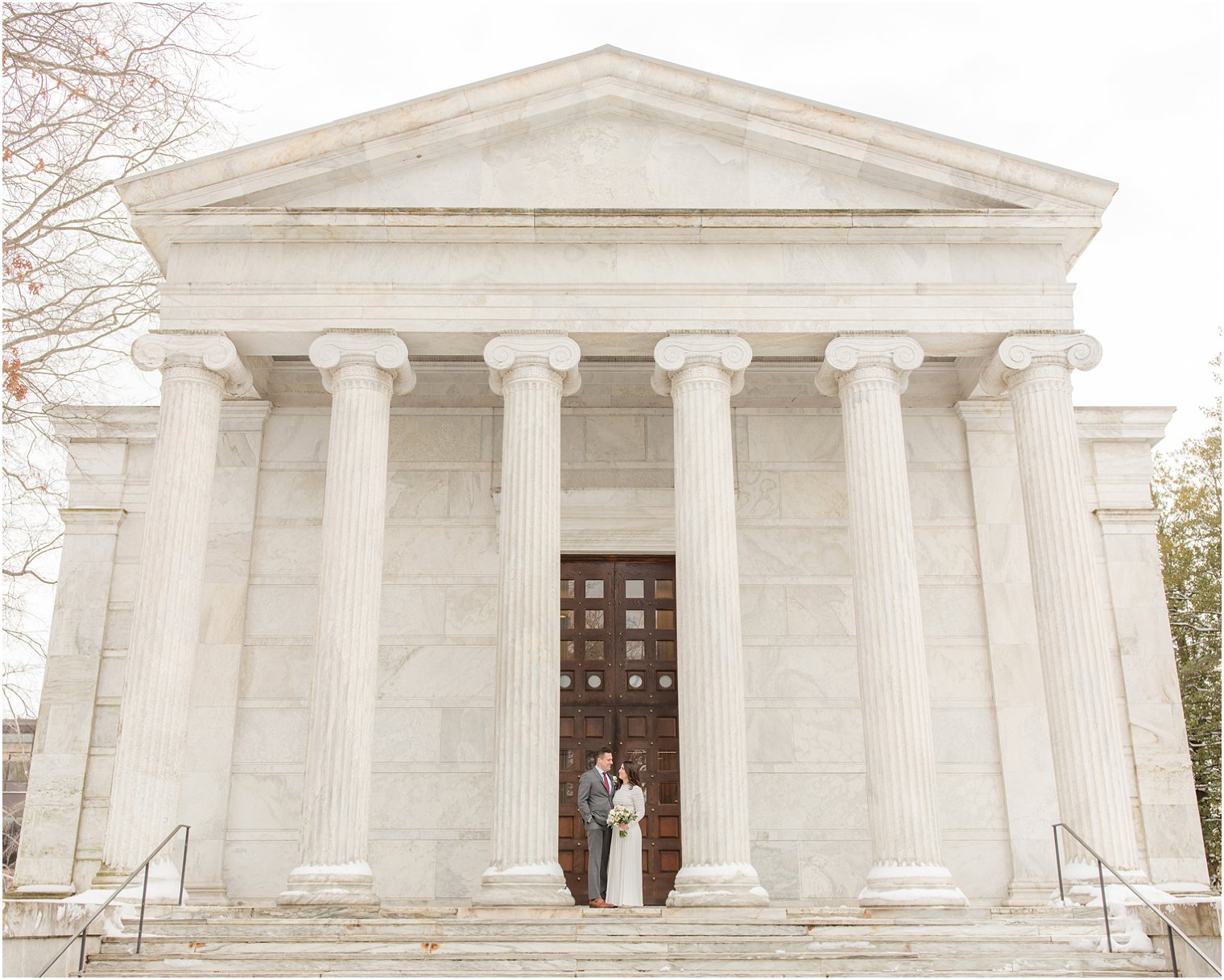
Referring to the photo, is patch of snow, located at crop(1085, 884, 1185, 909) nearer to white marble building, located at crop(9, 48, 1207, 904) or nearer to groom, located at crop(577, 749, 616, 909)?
white marble building, located at crop(9, 48, 1207, 904)

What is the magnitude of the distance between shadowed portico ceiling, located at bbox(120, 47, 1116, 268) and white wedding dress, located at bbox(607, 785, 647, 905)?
8255 mm

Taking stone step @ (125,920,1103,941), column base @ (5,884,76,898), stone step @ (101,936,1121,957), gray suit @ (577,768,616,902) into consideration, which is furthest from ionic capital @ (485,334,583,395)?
column base @ (5,884,76,898)

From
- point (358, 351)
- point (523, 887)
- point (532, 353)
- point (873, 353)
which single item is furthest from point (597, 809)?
point (873, 353)

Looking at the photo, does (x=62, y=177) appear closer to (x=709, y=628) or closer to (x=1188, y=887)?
(x=709, y=628)

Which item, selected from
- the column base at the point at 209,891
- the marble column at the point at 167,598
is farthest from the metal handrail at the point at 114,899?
the column base at the point at 209,891

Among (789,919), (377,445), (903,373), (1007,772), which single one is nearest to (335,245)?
(377,445)

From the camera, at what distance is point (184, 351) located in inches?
680

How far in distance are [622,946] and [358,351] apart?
916cm

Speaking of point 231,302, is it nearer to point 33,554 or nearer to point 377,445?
point 377,445

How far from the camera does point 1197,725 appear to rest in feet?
105

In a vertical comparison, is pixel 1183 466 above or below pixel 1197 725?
above

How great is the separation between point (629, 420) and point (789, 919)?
9.77 meters

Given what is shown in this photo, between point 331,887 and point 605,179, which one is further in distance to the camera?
point 605,179

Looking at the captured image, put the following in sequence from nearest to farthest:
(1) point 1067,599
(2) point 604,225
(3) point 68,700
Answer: (1) point 1067,599 → (2) point 604,225 → (3) point 68,700
